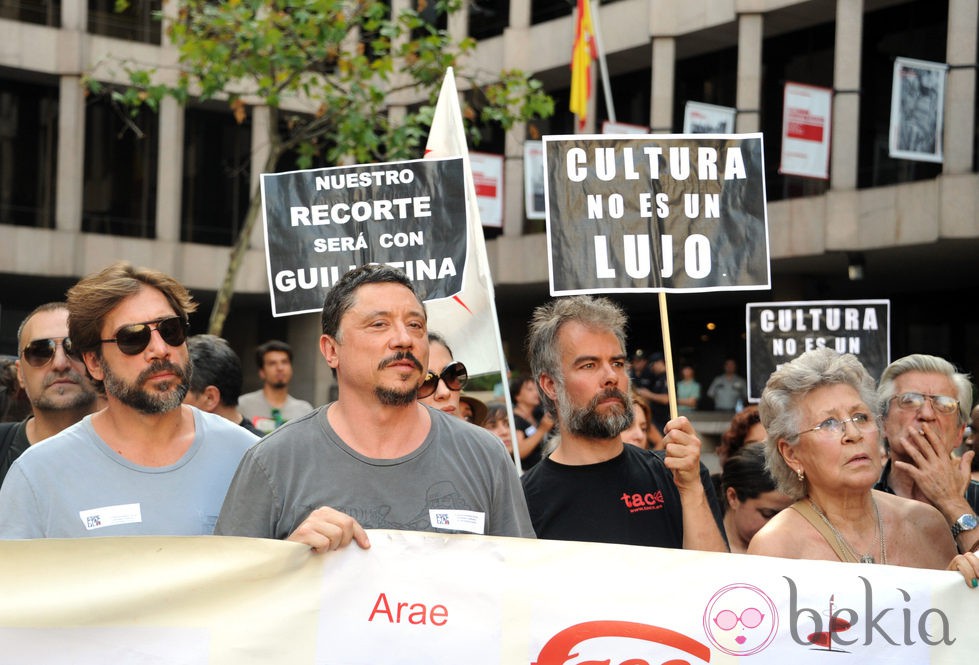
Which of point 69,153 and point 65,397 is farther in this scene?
point 69,153

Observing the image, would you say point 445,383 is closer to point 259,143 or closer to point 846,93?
point 846,93

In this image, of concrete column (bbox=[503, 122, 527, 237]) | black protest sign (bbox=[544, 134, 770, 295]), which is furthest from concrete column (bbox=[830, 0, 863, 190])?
black protest sign (bbox=[544, 134, 770, 295])

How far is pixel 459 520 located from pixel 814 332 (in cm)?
472

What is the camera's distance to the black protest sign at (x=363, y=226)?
5.95 metres

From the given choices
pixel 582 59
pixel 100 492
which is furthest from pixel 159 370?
pixel 582 59

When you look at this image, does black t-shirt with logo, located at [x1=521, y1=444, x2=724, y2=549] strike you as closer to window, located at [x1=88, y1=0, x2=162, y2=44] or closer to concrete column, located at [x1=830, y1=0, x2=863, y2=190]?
concrete column, located at [x1=830, y1=0, x2=863, y2=190]

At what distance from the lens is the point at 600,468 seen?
167 inches

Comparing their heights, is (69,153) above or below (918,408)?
above

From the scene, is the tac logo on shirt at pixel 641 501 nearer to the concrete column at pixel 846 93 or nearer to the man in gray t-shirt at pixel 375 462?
the man in gray t-shirt at pixel 375 462

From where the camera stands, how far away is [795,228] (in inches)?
793

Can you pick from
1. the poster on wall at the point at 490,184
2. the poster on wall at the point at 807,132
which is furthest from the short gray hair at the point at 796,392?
the poster on wall at the point at 490,184

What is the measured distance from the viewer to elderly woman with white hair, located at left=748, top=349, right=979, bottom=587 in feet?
12.1

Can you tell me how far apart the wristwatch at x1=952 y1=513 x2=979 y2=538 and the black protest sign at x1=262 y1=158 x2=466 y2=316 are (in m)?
2.78

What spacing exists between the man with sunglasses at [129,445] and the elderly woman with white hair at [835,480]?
1.61m
